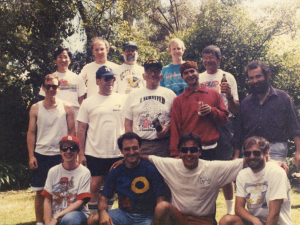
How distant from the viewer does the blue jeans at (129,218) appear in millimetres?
4164

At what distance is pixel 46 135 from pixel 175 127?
2190 millimetres

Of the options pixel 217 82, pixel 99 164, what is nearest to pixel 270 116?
pixel 217 82

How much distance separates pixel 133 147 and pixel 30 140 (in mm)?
1985

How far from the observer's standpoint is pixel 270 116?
4395 millimetres

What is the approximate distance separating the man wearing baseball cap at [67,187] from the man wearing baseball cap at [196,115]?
1.38 meters

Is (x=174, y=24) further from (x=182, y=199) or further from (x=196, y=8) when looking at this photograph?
(x=182, y=199)

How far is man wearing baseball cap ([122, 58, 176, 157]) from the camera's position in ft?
15.3

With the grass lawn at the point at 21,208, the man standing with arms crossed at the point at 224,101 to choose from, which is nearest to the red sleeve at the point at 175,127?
the man standing with arms crossed at the point at 224,101

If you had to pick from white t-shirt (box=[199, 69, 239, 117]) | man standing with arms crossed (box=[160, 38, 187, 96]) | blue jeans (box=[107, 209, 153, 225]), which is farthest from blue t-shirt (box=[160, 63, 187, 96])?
blue jeans (box=[107, 209, 153, 225])

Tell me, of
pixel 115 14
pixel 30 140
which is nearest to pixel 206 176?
pixel 30 140

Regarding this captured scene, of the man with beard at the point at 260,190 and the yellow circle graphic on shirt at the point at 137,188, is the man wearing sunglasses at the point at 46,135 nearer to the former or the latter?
the yellow circle graphic on shirt at the point at 137,188

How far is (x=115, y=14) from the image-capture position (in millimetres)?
10508

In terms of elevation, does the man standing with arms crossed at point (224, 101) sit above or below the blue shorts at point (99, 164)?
above

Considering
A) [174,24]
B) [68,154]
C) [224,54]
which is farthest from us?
[174,24]
